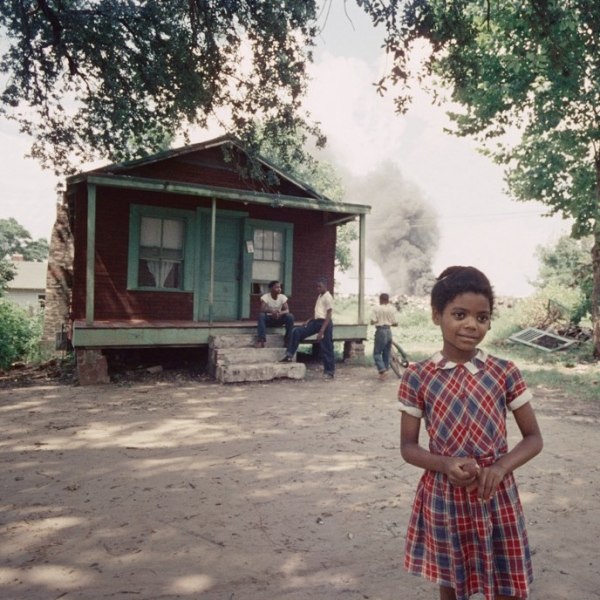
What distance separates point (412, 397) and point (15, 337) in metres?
13.6

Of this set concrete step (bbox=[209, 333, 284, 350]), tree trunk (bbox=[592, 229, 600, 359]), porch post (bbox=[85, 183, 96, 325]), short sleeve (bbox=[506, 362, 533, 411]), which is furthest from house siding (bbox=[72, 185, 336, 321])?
short sleeve (bbox=[506, 362, 533, 411])

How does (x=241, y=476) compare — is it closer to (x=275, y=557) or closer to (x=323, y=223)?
(x=275, y=557)

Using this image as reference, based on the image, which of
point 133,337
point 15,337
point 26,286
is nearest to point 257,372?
point 133,337

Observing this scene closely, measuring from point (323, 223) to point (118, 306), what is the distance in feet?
18.4

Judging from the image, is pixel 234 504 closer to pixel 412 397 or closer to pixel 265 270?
pixel 412 397

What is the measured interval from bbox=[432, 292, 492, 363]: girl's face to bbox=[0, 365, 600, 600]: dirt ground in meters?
1.55

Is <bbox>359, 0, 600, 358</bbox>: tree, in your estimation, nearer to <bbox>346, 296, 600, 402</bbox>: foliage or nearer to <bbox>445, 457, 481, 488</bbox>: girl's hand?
<bbox>346, 296, 600, 402</bbox>: foliage

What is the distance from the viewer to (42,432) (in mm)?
5898

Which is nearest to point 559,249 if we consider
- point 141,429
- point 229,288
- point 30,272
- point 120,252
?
point 229,288

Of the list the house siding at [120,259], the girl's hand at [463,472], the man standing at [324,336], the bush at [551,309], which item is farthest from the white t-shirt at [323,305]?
the bush at [551,309]

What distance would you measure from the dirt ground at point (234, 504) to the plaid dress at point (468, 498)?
96 centimetres

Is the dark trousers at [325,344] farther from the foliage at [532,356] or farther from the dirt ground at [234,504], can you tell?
the dirt ground at [234,504]

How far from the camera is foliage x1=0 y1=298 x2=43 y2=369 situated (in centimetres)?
1212

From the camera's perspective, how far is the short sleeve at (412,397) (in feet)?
6.38
